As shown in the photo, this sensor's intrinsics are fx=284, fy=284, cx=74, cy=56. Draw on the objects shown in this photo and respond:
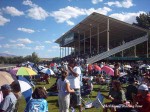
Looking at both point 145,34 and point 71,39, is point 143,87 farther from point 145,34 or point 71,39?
point 71,39

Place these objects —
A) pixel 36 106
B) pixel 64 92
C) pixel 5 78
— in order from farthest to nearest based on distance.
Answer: pixel 5 78 → pixel 64 92 → pixel 36 106

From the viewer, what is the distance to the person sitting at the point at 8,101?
18.8 feet

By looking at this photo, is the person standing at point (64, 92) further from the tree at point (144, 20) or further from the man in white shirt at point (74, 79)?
the tree at point (144, 20)

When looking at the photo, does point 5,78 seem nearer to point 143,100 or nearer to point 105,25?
point 143,100

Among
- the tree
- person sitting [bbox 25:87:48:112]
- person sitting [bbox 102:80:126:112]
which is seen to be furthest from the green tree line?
person sitting [bbox 25:87:48:112]

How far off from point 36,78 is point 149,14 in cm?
4897

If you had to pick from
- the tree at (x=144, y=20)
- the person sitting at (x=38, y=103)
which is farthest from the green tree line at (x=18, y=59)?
the person sitting at (x=38, y=103)

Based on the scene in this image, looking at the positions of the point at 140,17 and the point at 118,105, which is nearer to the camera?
the point at 118,105

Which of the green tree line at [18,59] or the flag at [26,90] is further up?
the green tree line at [18,59]

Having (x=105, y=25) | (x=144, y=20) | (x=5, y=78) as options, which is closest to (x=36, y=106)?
(x=5, y=78)

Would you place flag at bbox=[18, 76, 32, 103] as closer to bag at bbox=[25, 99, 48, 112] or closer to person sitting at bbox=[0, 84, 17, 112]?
person sitting at bbox=[0, 84, 17, 112]

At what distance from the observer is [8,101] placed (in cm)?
582

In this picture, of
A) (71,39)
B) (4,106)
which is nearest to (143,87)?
(4,106)

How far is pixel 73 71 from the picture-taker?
366 inches
